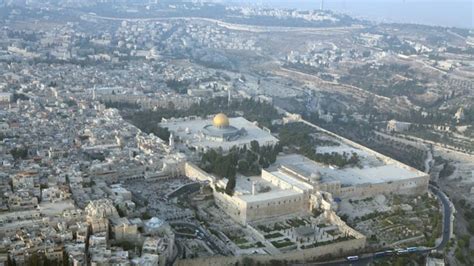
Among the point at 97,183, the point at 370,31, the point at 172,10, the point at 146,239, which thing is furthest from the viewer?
the point at 172,10

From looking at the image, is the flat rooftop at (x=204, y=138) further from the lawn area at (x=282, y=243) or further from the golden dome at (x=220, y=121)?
the lawn area at (x=282, y=243)

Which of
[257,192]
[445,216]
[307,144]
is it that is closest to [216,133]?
[307,144]

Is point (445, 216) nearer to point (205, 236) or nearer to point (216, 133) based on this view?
point (205, 236)

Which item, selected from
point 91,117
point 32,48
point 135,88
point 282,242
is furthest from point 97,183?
point 32,48

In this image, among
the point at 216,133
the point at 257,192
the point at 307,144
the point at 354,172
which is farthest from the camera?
the point at 216,133

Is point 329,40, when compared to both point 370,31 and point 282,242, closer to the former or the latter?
point 370,31

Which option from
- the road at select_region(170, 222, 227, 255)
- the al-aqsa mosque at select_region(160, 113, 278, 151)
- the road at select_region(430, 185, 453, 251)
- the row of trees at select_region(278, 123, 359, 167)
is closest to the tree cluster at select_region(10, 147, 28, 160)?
the al-aqsa mosque at select_region(160, 113, 278, 151)

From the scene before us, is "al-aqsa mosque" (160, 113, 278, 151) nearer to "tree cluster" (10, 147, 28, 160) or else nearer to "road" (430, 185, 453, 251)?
"tree cluster" (10, 147, 28, 160)
